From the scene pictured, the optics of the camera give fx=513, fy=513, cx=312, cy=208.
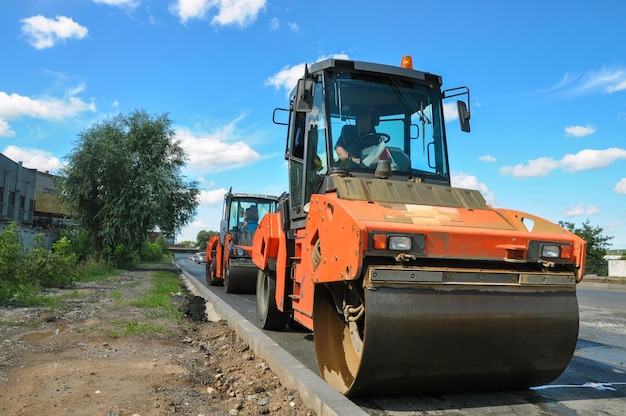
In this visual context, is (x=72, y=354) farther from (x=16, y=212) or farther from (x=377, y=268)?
(x=16, y=212)

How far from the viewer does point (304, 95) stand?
5.91 m

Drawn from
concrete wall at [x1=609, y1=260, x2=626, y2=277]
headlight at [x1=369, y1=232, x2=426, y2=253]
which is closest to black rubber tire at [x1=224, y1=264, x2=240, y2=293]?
headlight at [x1=369, y1=232, x2=426, y2=253]

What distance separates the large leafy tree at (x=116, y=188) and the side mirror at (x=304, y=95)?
2094 cm

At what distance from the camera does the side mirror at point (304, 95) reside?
5871 mm

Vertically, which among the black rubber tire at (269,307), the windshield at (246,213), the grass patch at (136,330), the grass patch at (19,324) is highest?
the windshield at (246,213)

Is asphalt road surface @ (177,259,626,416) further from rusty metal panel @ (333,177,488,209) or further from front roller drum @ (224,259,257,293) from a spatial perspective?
front roller drum @ (224,259,257,293)

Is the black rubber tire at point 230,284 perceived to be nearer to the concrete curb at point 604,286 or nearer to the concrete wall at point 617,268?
the concrete curb at point 604,286

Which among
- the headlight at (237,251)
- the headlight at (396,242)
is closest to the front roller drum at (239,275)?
the headlight at (237,251)

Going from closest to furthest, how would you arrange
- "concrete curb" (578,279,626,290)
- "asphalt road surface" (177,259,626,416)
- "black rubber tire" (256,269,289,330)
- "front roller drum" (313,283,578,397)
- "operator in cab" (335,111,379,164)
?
"front roller drum" (313,283,578,397), "asphalt road surface" (177,259,626,416), "operator in cab" (335,111,379,164), "black rubber tire" (256,269,289,330), "concrete curb" (578,279,626,290)

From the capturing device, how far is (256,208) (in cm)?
1700

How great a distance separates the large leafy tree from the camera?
25.0 m

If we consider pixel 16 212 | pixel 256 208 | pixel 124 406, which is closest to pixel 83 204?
pixel 256 208

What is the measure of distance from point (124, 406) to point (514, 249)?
3466mm

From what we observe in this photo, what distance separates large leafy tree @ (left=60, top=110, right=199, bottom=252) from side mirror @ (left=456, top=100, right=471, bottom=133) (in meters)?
21.3
